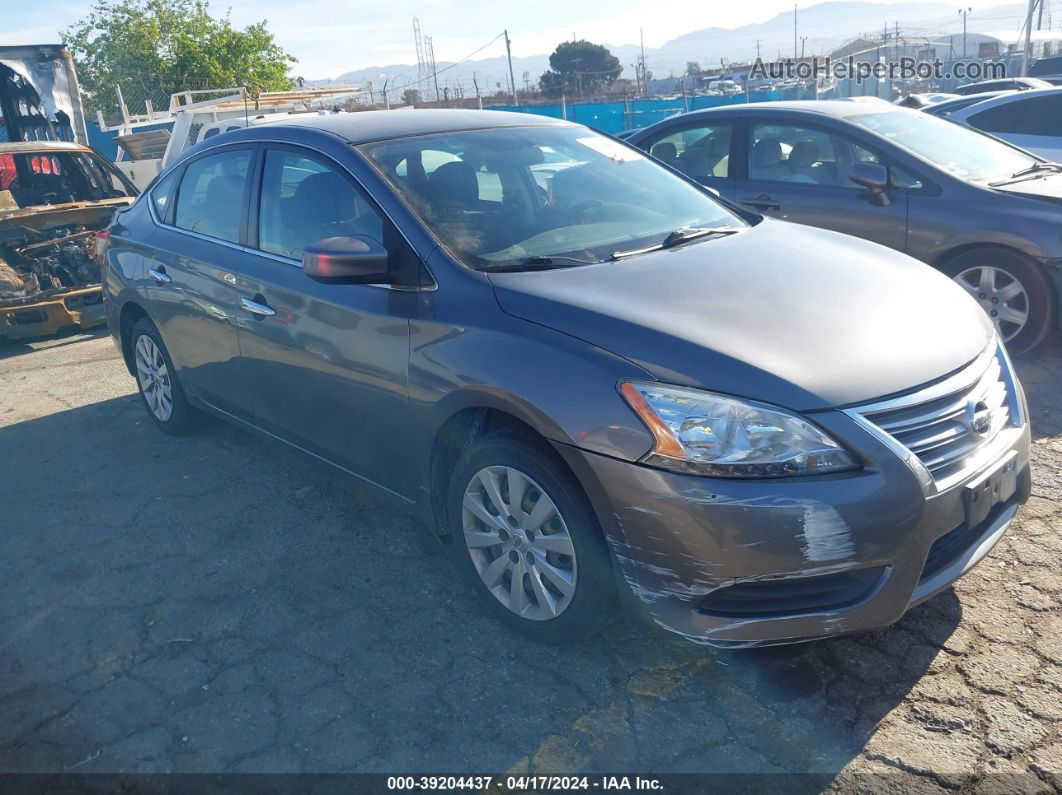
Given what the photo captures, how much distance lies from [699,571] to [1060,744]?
1.10 m

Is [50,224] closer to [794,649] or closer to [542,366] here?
[542,366]

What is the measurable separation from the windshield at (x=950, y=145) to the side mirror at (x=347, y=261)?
425 cm

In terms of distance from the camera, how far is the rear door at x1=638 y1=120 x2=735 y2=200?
6.63 meters

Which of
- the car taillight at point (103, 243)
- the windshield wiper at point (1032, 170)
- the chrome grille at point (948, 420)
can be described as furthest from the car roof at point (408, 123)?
the windshield wiper at point (1032, 170)

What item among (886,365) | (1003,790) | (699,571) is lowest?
(1003,790)

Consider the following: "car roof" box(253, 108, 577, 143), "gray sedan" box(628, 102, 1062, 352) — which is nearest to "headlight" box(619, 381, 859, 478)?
"car roof" box(253, 108, 577, 143)

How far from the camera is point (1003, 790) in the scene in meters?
2.36

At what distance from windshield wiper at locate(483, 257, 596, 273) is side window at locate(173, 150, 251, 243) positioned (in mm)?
1567

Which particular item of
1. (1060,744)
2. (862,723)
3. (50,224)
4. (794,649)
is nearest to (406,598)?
(794,649)

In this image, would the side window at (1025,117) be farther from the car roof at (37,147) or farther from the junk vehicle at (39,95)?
the junk vehicle at (39,95)

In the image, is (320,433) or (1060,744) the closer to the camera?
(1060,744)

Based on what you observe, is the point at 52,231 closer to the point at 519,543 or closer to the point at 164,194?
the point at 164,194

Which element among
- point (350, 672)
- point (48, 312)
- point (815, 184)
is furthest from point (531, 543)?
point (48, 312)

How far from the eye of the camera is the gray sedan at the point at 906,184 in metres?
5.45
